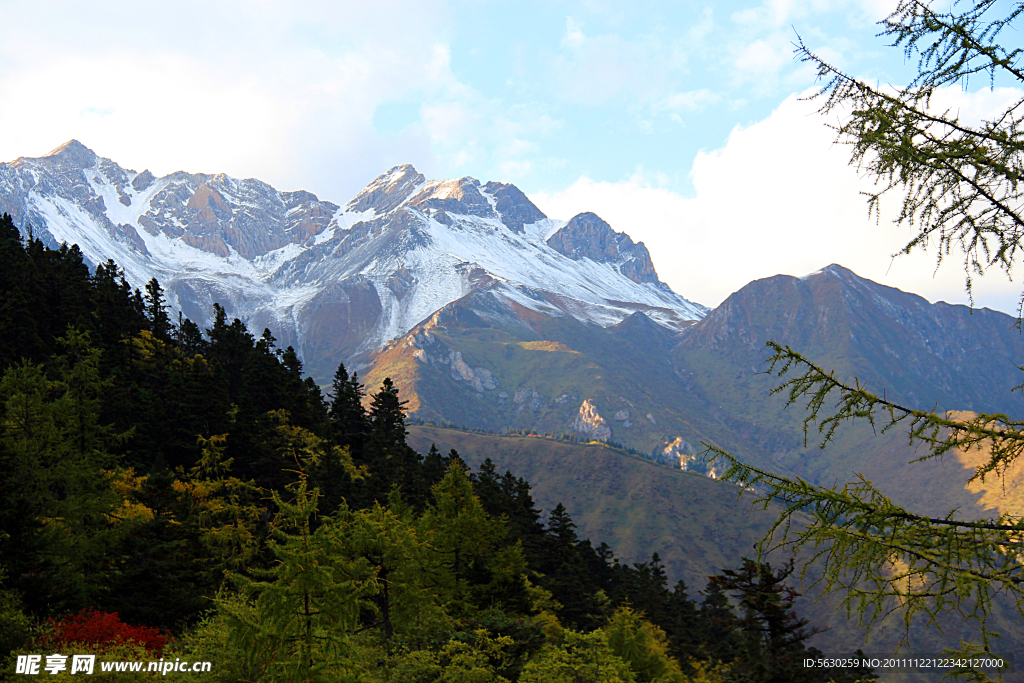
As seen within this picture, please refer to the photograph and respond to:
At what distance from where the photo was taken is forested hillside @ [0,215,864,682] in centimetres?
2180

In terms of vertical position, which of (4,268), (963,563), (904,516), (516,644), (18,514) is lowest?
(516,644)

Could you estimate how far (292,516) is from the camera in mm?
22422

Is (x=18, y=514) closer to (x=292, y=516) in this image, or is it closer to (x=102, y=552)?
(x=102, y=552)

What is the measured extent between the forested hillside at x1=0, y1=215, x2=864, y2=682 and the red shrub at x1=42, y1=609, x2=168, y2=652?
88mm

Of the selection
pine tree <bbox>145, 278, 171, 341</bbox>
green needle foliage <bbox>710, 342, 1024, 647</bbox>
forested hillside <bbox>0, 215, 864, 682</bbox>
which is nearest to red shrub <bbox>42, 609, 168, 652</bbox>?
forested hillside <bbox>0, 215, 864, 682</bbox>

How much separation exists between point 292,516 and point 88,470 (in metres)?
22.2

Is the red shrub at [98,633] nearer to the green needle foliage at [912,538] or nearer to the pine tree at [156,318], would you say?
the green needle foliage at [912,538]

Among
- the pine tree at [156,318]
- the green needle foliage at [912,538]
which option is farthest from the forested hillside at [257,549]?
the green needle foliage at [912,538]

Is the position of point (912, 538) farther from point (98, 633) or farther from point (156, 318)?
point (156, 318)

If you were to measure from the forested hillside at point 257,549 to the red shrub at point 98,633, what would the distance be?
88mm

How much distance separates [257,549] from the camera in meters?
39.6

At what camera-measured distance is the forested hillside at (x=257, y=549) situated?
2180 centimetres

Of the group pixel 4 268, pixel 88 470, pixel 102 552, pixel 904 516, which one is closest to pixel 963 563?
pixel 904 516

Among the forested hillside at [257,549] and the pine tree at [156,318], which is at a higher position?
the pine tree at [156,318]
